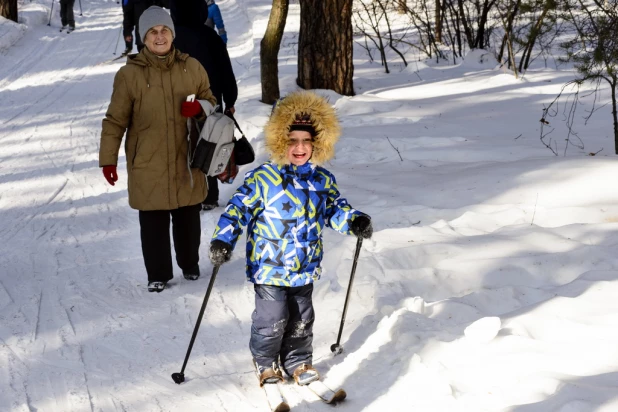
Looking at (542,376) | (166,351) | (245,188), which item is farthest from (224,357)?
(542,376)

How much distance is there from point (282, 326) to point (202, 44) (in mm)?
3351

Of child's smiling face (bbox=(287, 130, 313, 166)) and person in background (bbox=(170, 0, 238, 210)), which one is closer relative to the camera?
child's smiling face (bbox=(287, 130, 313, 166))

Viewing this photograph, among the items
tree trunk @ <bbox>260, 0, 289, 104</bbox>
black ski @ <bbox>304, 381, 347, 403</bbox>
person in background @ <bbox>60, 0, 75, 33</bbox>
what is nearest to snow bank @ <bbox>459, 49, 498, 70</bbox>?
tree trunk @ <bbox>260, 0, 289, 104</bbox>

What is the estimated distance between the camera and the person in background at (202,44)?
6.42m

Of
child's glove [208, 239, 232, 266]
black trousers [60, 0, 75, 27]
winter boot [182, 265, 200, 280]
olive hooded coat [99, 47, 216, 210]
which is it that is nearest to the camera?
child's glove [208, 239, 232, 266]

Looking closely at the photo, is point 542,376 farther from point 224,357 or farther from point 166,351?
point 166,351

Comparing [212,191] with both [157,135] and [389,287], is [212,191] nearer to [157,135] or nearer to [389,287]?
[157,135]

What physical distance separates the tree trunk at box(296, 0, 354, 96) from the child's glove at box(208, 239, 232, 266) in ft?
23.0

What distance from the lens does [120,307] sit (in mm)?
5094

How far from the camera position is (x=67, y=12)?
20750mm

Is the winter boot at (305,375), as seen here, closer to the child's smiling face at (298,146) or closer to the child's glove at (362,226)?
the child's glove at (362,226)

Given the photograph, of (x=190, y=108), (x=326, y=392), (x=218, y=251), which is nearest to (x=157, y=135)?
(x=190, y=108)

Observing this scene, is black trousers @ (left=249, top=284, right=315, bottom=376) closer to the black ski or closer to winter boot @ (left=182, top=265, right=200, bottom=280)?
the black ski

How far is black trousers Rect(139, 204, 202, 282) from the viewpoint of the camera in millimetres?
5273
